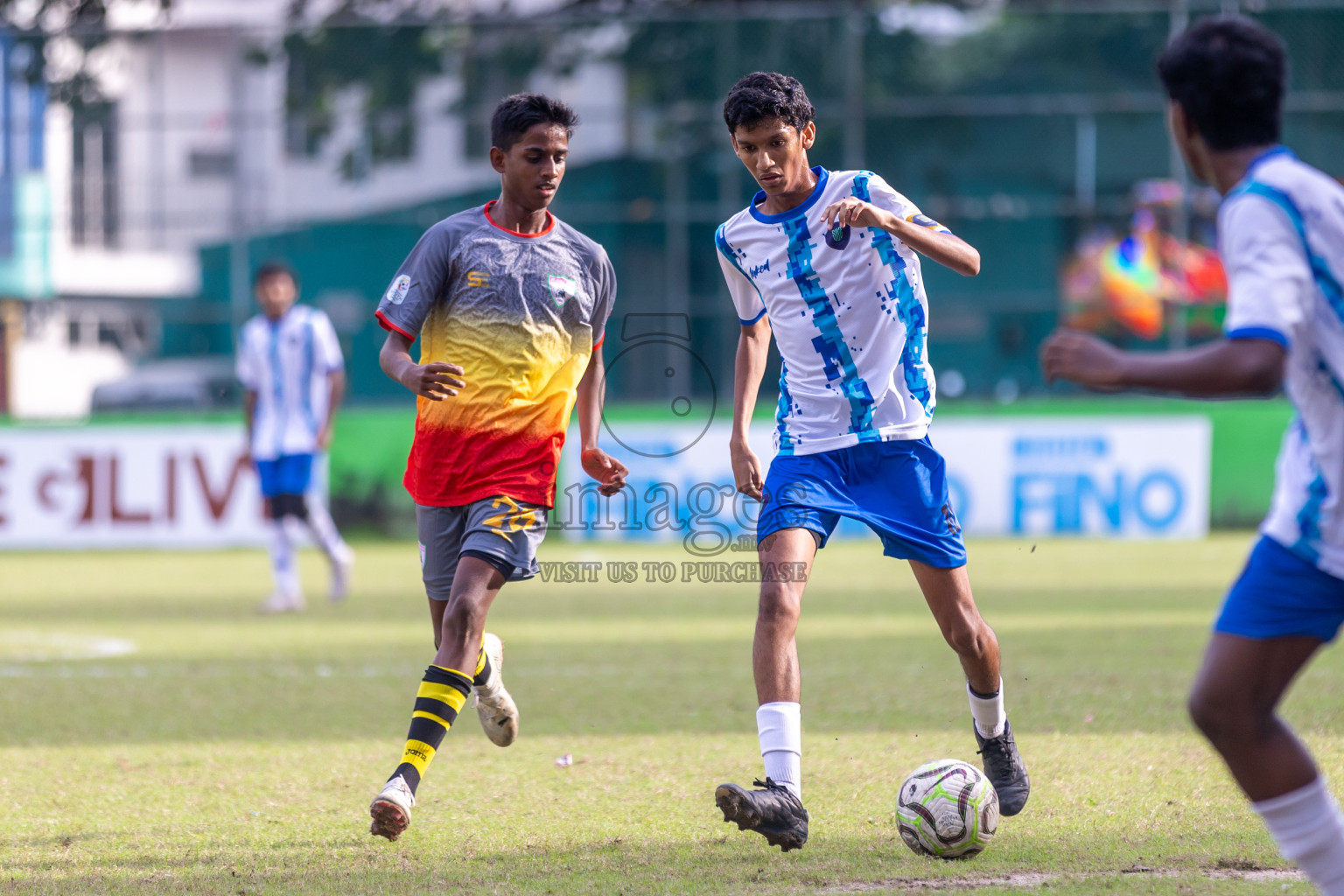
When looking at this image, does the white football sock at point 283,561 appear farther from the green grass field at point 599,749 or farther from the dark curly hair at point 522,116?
the dark curly hair at point 522,116

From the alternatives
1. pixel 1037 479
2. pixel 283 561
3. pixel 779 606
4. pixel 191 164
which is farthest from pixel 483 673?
pixel 191 164

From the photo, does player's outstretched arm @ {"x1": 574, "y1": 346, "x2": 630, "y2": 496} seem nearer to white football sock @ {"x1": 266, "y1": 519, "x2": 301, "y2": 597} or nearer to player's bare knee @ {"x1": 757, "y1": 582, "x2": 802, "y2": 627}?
player's bare knee @ {"x1": 757, "y1": 582, "x2": 802, "y2": 627}

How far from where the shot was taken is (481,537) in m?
5.16

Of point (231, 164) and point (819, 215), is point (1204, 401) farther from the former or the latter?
point (819, 215)

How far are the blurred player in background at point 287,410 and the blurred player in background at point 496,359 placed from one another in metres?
6.67

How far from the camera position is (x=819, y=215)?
5000mm

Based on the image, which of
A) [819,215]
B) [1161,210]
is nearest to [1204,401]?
[1161,210]

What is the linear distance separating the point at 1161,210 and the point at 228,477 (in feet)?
35.0

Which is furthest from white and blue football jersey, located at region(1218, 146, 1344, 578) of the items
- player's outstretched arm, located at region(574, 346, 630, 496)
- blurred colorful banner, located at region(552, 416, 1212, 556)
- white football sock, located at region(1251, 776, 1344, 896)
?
blurred colorful banner, located at region(552, 416, 1212, 556)

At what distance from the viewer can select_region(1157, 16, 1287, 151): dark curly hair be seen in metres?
3.26

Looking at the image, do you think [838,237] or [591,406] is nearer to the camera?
[838,237]

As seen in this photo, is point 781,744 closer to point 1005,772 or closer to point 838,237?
point 1005,772

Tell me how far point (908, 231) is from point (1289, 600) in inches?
70.3

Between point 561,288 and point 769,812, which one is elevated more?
point 561,288
